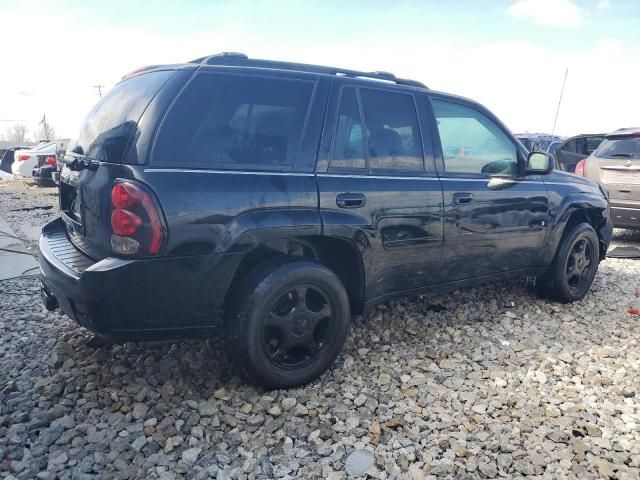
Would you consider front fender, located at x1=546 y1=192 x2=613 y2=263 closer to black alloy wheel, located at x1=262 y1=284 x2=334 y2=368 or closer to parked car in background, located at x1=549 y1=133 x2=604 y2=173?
black alloy wheel, located at x1=262 y1=284 x2=334 y2=368

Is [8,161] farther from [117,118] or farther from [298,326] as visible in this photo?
[298,326]

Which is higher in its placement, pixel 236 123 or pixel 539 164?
pixel 236 123

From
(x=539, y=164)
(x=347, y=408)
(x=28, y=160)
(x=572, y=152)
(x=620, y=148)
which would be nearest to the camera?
(x=347, y=408)

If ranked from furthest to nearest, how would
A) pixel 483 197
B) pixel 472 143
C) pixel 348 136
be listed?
pixel 472 143 < pixel 483 197 < pixel 348 136

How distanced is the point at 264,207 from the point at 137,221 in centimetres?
64

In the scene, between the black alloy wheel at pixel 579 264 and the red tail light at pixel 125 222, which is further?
the black alloy wheel at pixel 579 264

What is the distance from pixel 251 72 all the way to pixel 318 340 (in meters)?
1.61

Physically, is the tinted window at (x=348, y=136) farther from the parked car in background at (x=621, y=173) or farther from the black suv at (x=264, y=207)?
the parked car in background at (x=621, y=173)

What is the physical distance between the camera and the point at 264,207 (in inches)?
100.0

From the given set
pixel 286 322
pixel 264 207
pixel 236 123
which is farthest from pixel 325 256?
pixel 236 123

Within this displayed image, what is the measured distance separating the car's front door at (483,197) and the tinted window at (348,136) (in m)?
0.71

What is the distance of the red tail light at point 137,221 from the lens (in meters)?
2.25

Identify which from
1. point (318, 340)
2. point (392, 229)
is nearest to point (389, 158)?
point (392, 229)

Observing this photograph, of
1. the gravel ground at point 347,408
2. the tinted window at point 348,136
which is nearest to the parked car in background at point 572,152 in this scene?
the gravel ground at point 347,408
